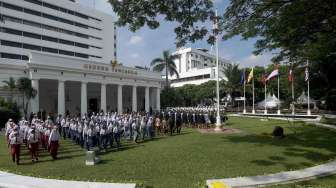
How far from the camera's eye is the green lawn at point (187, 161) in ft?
34.7

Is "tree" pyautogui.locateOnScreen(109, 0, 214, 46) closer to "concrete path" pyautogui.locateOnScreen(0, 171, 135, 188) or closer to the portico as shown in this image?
"concrete path" pyautogui.locateOnScreen(0, 171, 135, 188)

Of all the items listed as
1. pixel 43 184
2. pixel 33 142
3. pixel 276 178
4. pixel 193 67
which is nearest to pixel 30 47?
pixel 33 142

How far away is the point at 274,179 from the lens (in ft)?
31.8

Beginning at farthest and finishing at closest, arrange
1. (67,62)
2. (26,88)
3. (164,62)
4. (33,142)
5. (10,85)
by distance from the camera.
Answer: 1. (164,62)
2. (67,62)
3. (10,85)
4. (26,88)
5. (33,142)

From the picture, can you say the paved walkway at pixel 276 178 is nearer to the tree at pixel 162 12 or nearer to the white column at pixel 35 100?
the tree at pixel 162 12

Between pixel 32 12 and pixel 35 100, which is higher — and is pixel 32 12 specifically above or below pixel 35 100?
above

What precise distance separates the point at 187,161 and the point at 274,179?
12.7 ft

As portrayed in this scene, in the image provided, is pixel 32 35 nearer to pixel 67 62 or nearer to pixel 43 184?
pixel 67 62

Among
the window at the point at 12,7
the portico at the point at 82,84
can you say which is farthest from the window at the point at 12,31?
the portico at the point at 82,84

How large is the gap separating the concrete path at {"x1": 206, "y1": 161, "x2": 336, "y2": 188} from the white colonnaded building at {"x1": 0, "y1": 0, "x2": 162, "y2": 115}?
19705 millimetres

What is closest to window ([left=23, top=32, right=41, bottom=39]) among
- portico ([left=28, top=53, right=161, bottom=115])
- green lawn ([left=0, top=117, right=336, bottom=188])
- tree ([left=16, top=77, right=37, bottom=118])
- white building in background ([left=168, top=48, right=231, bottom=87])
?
portico ([left=28, top=53, right=161, bottom=115])

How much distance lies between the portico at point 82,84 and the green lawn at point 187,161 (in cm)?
1670

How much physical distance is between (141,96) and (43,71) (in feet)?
77.1

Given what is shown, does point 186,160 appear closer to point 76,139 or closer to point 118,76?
point 76,139
